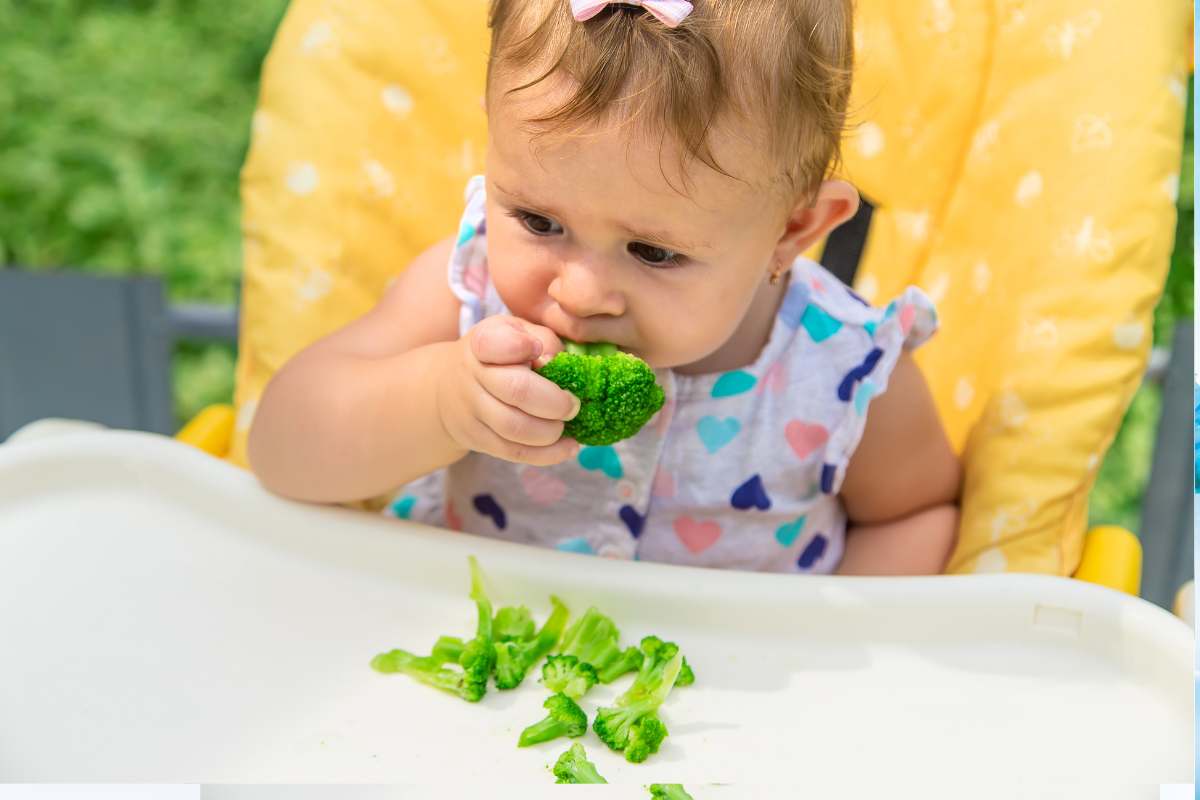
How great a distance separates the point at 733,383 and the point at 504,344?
1.13ft

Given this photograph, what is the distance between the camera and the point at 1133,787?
0.80 metres

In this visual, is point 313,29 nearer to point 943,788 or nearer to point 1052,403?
point 1052,403

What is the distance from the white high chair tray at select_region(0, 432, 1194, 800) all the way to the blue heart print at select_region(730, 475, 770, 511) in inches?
7.9

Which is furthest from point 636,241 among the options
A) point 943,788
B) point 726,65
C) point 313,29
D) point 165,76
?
point 165,76

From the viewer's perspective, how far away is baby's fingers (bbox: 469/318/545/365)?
0.86m

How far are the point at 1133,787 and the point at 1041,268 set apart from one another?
0.56 metres

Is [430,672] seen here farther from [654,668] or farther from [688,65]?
[688,65]

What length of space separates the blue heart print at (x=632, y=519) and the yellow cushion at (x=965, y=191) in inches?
12.3

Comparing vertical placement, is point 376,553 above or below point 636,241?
below

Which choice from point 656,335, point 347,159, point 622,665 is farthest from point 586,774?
point 347,159

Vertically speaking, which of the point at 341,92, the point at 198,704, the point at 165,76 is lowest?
the point at 165,76

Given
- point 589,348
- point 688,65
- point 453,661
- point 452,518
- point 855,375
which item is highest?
point 688,65

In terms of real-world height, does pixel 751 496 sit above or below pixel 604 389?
below

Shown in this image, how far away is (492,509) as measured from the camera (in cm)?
117
